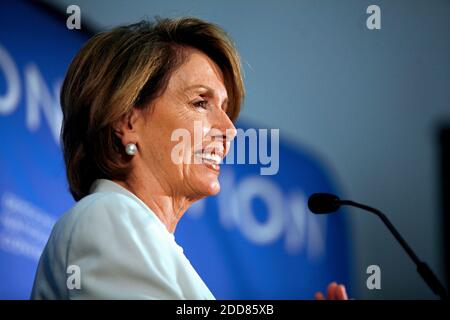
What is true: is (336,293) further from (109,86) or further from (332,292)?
(109,86)

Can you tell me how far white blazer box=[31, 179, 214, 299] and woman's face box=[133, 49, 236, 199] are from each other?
296 mm

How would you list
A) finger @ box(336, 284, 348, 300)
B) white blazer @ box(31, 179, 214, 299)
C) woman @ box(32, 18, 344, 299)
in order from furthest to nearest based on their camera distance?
woman @ box(32, 18, 344, 299)
finger @ box(336, 284, 348, 300)
white blazer @ box(31, 179, 214, 299)

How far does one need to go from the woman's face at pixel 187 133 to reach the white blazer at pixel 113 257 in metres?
0.30

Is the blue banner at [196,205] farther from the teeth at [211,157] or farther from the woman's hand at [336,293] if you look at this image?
the woman's hand at [336,293]

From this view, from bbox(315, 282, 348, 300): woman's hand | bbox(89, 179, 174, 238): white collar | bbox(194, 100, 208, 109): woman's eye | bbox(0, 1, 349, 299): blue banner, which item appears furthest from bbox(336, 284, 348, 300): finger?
bbox(194, 100, 208, 109): woman's eye

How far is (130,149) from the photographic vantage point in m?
2.21

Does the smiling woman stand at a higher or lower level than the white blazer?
higher

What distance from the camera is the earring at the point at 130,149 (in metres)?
2.21

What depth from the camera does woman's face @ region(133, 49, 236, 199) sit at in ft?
7.31

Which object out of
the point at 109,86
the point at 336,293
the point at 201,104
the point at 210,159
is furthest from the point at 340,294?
the point at 109,86

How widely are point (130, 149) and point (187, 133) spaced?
0.53ft

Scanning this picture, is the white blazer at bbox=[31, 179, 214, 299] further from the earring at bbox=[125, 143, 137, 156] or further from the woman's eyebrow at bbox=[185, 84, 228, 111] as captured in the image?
the woman's eyebrow at bbox=[185, 84, 228, 111]

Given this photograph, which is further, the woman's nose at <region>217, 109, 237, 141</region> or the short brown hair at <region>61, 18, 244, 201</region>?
the woman's nose at <region>217, 109, 237, 141</region>
